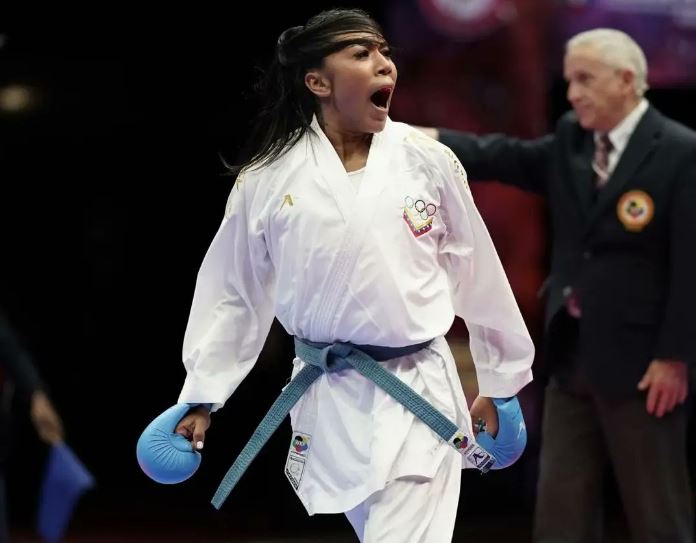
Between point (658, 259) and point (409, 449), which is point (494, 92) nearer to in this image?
point (658, 259)

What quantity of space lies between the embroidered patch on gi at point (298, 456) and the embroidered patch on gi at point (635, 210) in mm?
1581

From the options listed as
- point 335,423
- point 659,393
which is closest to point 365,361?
point 335,423

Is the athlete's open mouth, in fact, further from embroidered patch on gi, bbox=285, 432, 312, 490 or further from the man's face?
the man's face

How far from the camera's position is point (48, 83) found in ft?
21.4

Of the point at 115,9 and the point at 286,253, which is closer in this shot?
the point at 286,253

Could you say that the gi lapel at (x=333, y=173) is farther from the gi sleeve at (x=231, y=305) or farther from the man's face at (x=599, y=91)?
the man's face at (x=599, y=91)

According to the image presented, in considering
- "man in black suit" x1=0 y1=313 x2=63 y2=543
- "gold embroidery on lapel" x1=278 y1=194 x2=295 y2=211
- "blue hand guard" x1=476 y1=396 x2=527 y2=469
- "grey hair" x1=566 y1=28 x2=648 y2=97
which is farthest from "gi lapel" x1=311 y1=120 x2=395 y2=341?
"man in black suit" x1=0 y1=313 x2=63 y2=543

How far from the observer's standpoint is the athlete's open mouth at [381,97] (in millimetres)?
3129

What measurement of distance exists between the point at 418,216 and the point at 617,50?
156 cm

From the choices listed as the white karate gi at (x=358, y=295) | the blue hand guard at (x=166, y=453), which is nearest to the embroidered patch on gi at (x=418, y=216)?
the white karate gi at (x=358, y=295)

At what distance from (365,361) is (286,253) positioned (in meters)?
0.33

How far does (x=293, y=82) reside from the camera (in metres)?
3.29

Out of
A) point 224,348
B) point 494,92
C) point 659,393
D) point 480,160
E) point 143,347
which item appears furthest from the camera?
point 143,347

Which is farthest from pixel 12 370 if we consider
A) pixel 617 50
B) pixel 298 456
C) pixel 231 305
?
pixel 617 50
